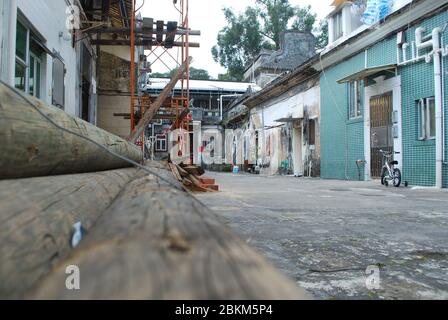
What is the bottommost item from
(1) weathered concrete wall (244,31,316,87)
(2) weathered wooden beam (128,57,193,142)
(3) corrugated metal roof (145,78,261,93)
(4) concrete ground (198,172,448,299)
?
(4) concrete ground (198,172,448,299)

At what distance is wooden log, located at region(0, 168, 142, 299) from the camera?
0.78 meters

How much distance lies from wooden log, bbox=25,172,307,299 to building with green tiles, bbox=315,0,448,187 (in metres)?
8.36

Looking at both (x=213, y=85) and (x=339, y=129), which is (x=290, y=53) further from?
(x=339, y=129)

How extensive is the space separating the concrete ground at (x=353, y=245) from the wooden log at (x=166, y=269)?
3.84 ft

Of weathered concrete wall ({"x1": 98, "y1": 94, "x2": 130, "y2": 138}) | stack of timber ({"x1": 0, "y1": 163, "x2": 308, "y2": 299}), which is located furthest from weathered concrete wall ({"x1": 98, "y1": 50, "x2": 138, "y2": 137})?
stack of timber ({"x1": 0, "y1": 163, "x2": 308, "y2": 299})

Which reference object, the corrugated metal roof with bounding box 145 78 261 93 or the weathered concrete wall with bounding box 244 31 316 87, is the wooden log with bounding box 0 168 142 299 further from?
the corrugated metal roof with bounding box 145 78 261 93

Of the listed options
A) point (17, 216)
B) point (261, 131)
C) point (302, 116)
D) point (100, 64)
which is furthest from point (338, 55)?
point (17, 216)

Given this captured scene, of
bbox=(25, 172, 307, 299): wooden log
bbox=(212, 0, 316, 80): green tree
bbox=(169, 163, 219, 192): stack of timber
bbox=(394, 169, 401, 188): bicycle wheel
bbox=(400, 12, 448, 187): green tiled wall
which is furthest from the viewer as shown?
bbox=(212, 0, 316, 80): green tree

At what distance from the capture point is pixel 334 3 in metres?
12.6

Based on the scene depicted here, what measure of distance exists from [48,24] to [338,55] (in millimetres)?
8602

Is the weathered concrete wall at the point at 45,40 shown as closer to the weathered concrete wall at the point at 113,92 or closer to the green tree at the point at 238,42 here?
the weathered concrete wall at the point at 113,92

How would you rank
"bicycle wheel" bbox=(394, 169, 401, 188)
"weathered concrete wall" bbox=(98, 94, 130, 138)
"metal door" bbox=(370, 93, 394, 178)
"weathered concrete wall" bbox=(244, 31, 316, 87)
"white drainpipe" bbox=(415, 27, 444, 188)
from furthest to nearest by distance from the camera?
"weathered concrete wall" bbox=(244, 31, 316, 87), "weathered concrete wall" bbox=(98, 94, 130, 138), "metal door" bbox=(370, 93, 394, 178), "bicycle wheel" bbox=(394, 169, 401, 188), "white drainpipe" bbox=(415, 27, 444, 188)

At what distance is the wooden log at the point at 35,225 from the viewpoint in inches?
30.8

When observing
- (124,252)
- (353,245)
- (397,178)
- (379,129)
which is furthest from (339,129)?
(124,252)
